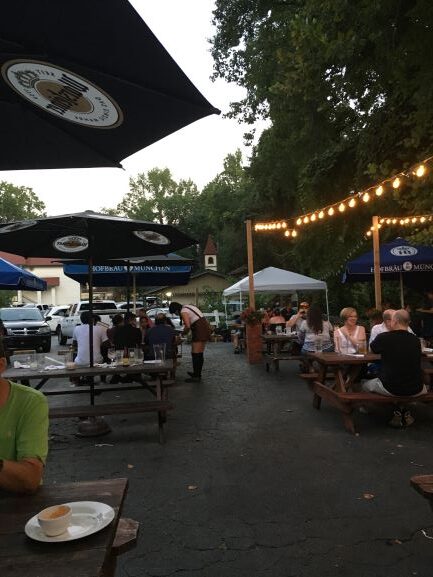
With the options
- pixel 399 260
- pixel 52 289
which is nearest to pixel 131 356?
pixel 399 260

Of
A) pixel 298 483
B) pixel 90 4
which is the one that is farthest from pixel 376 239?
pixel 90 4

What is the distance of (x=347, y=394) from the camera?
624 centimetres

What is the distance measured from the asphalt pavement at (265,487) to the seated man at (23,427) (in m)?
1.34

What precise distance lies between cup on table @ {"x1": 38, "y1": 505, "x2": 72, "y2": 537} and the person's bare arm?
1.49 feet

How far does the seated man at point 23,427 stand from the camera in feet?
7.43

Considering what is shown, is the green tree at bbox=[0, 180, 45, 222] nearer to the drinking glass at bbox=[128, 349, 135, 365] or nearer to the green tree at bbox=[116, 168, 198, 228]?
the green tree at bbox=[116, 168, 198, 228]

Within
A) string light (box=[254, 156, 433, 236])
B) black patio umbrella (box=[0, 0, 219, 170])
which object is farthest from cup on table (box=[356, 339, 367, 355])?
black patio umbrella (box=[0, 0, 219, 170])

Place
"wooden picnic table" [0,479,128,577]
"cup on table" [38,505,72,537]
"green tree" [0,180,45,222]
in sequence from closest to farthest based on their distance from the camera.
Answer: "wooden picnic table" [0,479,128,577] → "cup on table" [38,505,72,537] → "green tree" [0,180,45,222]

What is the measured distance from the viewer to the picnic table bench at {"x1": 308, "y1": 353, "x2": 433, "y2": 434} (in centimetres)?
605

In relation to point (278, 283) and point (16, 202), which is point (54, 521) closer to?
point (278, 283)

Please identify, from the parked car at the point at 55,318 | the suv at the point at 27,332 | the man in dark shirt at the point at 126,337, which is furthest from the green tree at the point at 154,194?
the man in dark shirt at the point at 126,337

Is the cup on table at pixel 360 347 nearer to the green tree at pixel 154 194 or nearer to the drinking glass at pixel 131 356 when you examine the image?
the drinking glass at pixel 131 356

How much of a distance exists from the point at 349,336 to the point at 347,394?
5.30 ft

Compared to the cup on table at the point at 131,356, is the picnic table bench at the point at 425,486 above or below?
below
